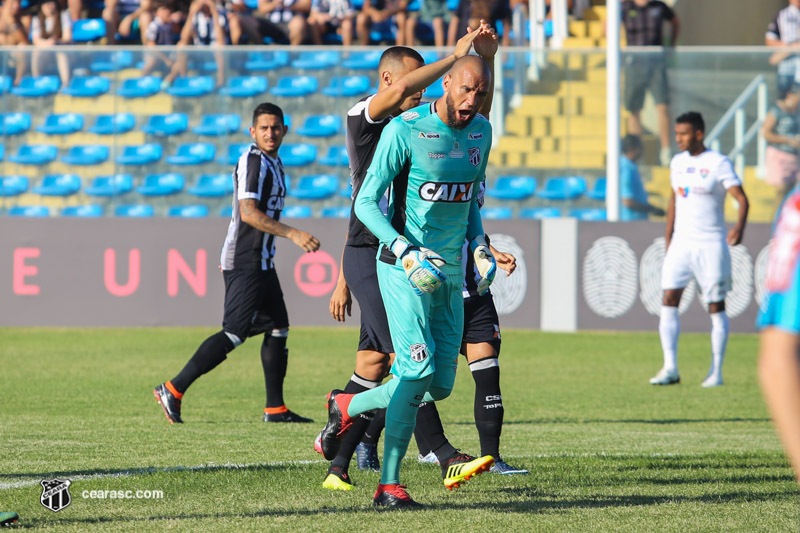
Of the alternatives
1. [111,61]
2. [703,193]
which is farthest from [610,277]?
[111,61]

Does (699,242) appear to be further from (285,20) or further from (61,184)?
(285,20)

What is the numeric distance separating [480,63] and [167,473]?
8.35 feet

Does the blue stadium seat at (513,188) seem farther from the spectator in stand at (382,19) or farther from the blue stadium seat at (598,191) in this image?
the spectator in stand at (382,19)

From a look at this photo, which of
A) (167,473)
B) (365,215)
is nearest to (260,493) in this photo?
(167,473)

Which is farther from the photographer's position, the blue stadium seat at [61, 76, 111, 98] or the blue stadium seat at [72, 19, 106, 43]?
the blue stadium seat at [72, 19, 106, 43]

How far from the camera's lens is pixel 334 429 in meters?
5.22

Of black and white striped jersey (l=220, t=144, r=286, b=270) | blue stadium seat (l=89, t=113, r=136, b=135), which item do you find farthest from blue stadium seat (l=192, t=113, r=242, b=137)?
black and white striped jersey (l=220, t=144, r=286, b=270)

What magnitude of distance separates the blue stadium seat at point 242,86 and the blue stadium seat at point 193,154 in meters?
0.80

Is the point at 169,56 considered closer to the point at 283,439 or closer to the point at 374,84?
the point at 374,84

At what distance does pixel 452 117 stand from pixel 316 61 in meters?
11.6

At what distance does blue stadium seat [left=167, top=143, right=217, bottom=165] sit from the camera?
52.6 ft

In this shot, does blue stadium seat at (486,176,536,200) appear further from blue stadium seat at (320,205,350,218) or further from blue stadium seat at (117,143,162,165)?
blue stadium seat at (117,143,162,165)

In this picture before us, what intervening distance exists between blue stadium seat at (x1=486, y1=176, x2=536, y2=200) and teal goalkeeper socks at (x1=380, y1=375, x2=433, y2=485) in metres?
11.3

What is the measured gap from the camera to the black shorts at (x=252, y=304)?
7980 millimetres
